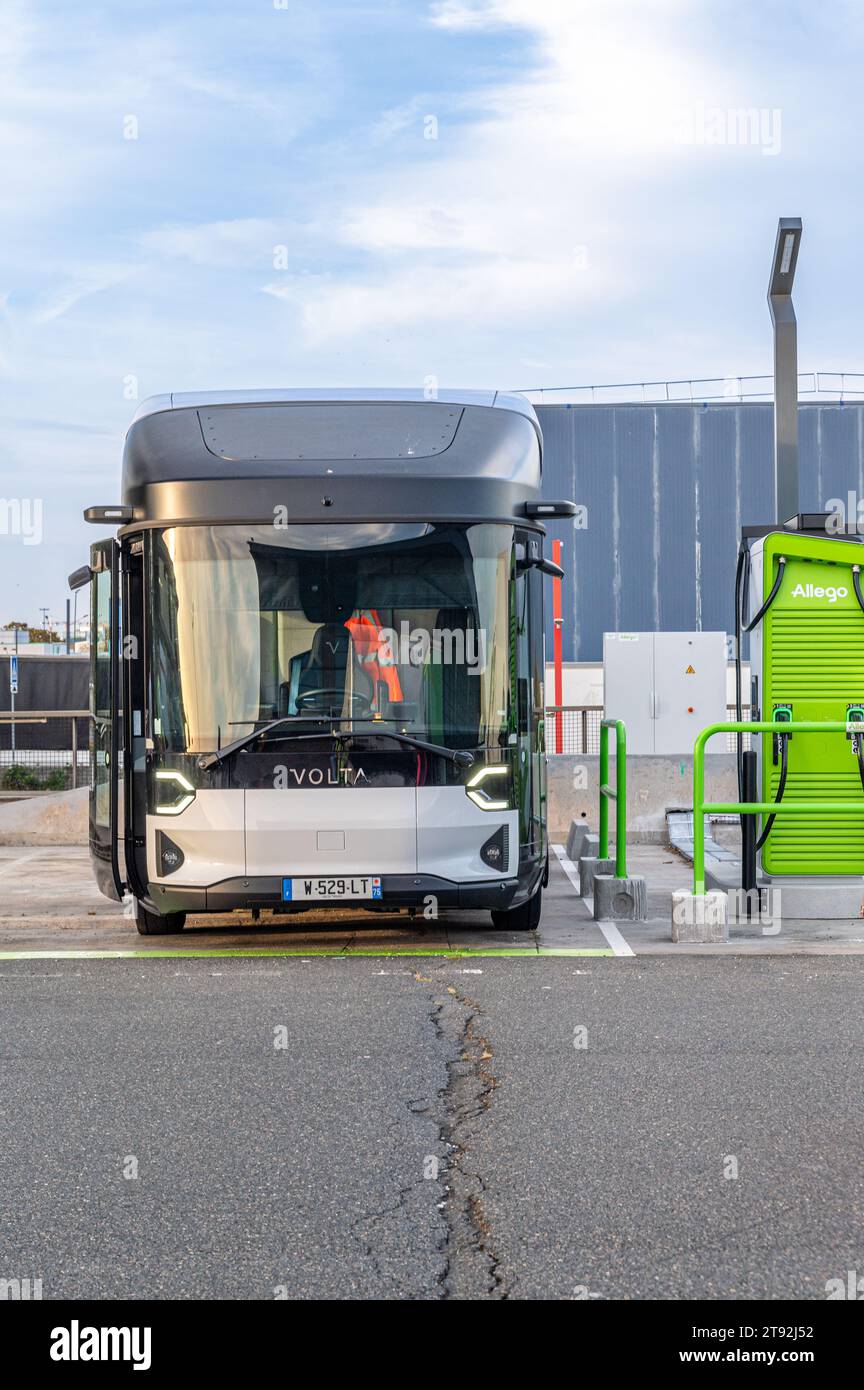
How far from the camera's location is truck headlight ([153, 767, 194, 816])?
904 centimetres

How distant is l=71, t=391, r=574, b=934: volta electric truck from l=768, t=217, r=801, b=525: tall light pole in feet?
12.7

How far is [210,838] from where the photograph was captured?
900cm

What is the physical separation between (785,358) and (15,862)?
795 cm

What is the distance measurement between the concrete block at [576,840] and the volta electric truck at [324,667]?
15.6 feet

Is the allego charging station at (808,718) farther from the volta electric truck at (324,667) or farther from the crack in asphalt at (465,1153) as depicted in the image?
the crack in asphalt at (465,1153)

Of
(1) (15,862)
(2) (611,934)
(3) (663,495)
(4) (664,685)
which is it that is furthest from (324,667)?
(3) (663,495)

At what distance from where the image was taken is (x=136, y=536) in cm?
940

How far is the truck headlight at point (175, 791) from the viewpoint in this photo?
9039 millimetres

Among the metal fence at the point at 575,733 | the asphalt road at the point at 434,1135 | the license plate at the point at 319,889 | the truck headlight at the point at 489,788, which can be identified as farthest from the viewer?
the metal fence at the point at 575,733

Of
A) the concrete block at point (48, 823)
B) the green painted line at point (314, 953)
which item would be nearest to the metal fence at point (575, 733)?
the concrete block at point (48, 823)

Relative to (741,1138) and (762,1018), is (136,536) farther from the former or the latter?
(741,1138)

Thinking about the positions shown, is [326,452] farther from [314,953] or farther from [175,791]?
[314,953]

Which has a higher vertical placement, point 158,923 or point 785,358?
point 785,358

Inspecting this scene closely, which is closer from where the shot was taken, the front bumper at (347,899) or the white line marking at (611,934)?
the front bumper at (347,899)
